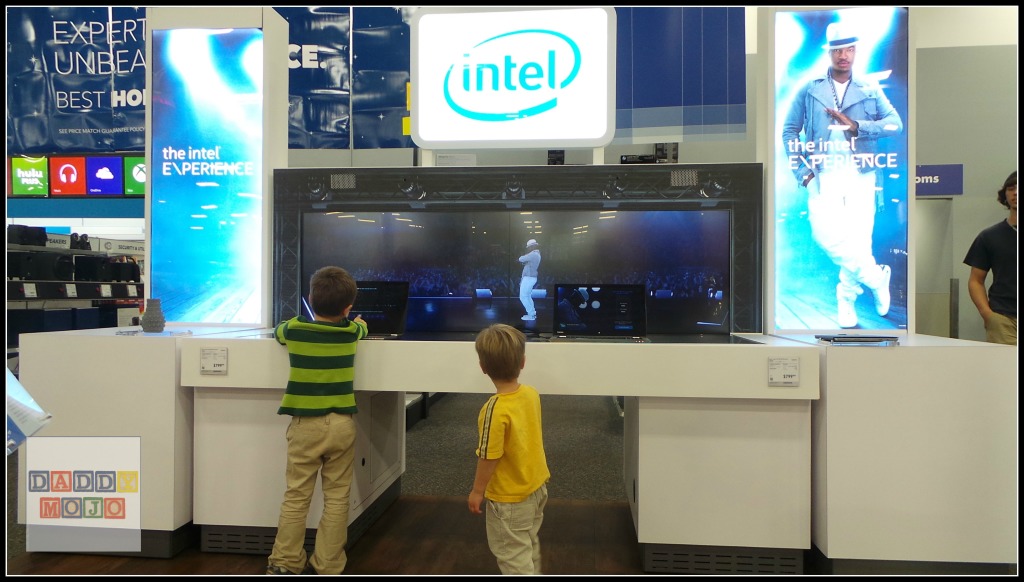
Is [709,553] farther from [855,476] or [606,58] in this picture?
[606,58]

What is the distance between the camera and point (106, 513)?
271cm

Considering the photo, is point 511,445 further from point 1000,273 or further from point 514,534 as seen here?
point 1000,273

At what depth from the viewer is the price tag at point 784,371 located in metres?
2.45

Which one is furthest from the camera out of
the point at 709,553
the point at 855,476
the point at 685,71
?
the point at 685,71

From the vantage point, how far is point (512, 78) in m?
3.19

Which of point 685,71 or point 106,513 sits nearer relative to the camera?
point 106,513

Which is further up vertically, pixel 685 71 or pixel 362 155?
pixel 685 71

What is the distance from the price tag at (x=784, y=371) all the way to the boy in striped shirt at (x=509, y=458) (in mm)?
1068

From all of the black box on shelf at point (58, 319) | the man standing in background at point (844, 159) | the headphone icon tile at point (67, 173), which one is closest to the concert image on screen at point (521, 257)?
the man standing in background at point (844, 159)

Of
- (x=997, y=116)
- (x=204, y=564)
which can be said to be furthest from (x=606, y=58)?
(x=997, y=116)

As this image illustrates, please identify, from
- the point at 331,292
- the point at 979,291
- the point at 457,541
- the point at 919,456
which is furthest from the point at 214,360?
the point at 979,291

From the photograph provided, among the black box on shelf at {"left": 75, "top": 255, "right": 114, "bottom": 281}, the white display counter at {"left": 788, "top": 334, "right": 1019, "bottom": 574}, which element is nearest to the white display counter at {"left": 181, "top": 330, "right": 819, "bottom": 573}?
the white display counter at {"left": 788, "top": 334, "right": 1019, "bottom": 574}

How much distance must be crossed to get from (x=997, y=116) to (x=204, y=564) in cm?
772

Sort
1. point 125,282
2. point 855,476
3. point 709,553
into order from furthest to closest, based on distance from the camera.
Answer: point 125,282
point 709,553
point 855,476
